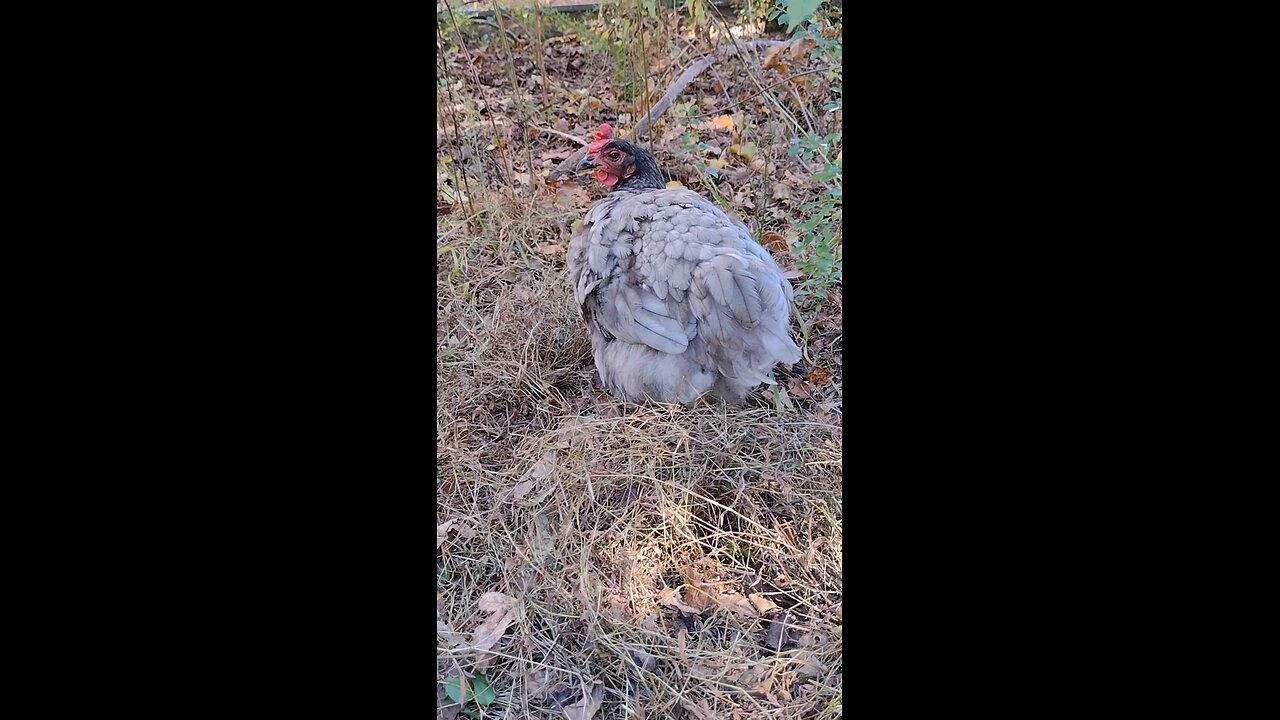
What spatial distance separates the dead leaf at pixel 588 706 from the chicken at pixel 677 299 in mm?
615

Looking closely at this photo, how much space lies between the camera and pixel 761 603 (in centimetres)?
179

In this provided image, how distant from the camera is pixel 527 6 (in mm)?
2195

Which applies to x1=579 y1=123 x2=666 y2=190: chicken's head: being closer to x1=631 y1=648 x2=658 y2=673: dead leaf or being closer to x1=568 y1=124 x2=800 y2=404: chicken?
x1=568 y1=124 x2=800 y2=404: chicken

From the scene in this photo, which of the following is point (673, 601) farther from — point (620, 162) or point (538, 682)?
point (620, 162)

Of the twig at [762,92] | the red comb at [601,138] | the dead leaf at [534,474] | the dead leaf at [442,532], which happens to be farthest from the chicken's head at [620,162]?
the dead leaf at [442,532]

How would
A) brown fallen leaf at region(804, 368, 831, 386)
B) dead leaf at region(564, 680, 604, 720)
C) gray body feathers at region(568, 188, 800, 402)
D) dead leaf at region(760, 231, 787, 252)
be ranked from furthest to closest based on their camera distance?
dead leaf at region(760, 231, 787, 252)
brown fallen leaf at region(804, 368, 831, 386)
gray body feathers at region(568, 188, 800, 402)
dead leaf at region(564, 680, 604, 720)

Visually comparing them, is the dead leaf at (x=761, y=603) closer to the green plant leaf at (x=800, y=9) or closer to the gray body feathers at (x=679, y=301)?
the gray body feathers at (x=679, y=301)

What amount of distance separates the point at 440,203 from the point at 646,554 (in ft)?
3.17

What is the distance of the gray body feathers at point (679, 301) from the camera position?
1.88 meters

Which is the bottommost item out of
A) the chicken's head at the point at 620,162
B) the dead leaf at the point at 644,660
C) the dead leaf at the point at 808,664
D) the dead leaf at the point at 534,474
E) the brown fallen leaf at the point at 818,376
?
the dead leaf at the point at 644,660

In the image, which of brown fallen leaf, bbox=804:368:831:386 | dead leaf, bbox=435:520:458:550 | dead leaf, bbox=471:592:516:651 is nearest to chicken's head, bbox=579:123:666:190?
brown fallen leaf, bbox=804:368:831:386

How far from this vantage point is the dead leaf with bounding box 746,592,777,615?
1.78 m

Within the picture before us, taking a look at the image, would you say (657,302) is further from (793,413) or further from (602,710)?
(602,710)

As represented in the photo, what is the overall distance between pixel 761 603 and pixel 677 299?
65 cm
